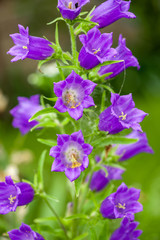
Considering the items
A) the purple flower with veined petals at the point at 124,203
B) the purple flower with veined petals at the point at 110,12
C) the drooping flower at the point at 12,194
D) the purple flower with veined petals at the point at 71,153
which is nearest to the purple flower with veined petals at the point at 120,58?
the purple flower with veined petals at the point at 110,12

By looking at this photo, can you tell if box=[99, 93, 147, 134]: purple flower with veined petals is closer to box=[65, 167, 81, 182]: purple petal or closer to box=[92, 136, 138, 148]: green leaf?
box=[92, 136, 138, 148]: green leaf

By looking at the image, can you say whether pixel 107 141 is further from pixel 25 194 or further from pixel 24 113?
pixel 24 113

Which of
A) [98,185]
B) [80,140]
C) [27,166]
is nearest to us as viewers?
[80,140]

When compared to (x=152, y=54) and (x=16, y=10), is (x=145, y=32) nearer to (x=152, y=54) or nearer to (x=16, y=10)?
(x=152, y=54)

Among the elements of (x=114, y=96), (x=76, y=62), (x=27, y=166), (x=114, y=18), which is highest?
(x=114, y=18)

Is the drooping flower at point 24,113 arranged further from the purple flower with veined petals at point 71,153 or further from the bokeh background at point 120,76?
the bokeh background at point 120,76

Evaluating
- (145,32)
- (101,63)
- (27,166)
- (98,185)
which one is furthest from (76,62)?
(145,32)

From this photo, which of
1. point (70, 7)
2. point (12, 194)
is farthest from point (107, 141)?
point (70, 7)

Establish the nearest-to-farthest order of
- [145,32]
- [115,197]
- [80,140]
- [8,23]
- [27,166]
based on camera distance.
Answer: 1. [80,140]
2. [115,197]
3. [27,166]
4. [145,32]
5. [8,23]
